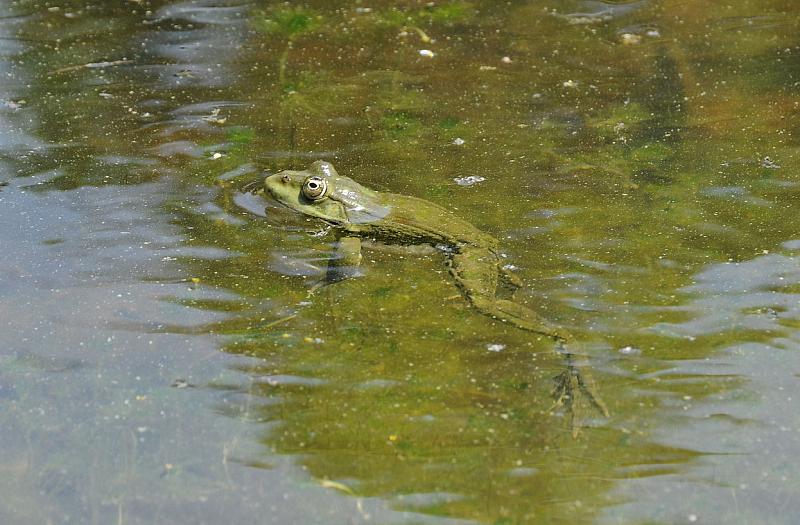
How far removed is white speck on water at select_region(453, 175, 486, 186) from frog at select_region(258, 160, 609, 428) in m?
0.49

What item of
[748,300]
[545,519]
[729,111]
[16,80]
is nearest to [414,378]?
[545,519]

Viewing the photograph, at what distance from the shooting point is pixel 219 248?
5.17 metres

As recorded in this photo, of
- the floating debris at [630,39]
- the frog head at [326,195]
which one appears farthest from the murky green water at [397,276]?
the frog head at [326,195]

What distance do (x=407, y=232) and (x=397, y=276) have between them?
34cm

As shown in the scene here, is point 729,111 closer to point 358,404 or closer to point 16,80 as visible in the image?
point 358,404

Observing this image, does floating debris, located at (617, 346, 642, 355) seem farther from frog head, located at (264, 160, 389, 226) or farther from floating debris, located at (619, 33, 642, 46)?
floating debris, located at (619, 33, 642, 46)

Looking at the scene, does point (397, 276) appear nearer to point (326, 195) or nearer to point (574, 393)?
point (326, 195)

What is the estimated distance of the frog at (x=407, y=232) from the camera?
15.1 ft

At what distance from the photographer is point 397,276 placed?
5.01m

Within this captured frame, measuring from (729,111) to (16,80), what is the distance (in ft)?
17.6

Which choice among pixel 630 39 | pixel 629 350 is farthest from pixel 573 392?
pixel 630 39

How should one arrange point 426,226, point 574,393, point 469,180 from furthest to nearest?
point 469,180 < point 426,226 < point 574,393

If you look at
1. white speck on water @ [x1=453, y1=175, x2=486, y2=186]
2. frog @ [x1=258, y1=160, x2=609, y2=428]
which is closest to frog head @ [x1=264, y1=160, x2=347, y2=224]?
frog @ [x1=258, y1=160, x2=609, y2=428]

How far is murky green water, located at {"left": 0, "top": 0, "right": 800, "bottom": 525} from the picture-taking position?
3.70 metres
